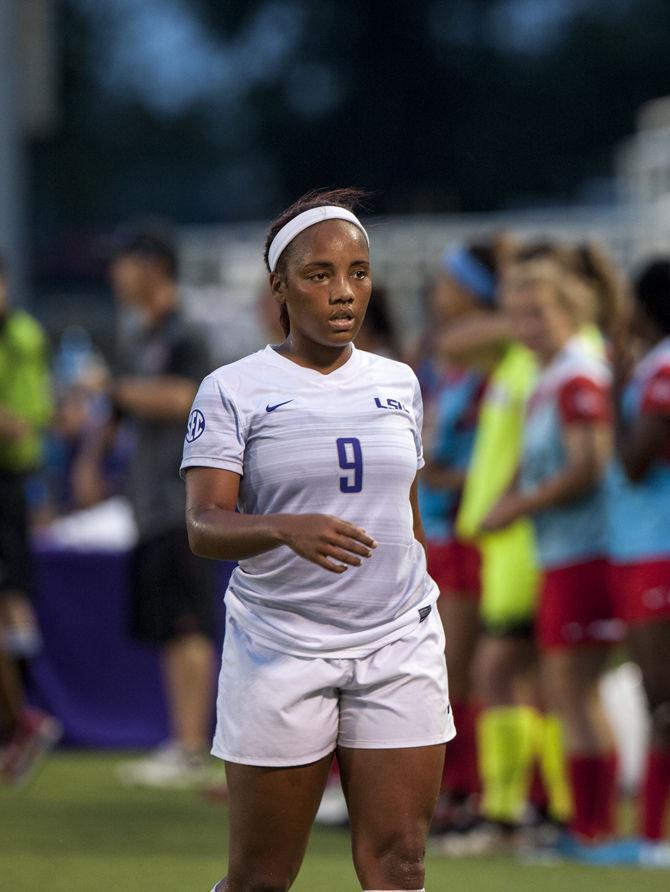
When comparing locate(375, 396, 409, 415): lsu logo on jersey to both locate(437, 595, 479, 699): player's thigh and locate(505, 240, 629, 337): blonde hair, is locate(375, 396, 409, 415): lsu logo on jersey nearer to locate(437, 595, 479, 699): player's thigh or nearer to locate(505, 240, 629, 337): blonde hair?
locate(505, 240, 629, 337): blonde hair

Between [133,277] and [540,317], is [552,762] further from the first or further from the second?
[133,277]

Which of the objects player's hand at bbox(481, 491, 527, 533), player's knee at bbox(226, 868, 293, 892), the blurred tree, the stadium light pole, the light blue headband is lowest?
player's knee at bbox(226, 868, 293, 892)

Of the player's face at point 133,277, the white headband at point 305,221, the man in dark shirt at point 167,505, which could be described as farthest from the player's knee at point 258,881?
the player's face at point 133,277

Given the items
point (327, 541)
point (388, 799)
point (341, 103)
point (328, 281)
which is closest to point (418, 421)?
point (328, 281)

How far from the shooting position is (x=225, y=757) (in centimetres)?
396

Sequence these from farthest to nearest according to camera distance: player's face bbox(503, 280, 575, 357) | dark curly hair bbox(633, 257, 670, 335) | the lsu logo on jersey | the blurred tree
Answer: the blurred tree → player's face bbox(503, 280, 575, 357) → dark curly hair bbox(633, 257, 670, 335) → the lsu logo on jersey

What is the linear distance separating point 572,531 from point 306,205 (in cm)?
281

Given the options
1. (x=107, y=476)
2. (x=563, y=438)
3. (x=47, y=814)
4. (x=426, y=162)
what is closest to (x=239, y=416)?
(x=563, y=438)

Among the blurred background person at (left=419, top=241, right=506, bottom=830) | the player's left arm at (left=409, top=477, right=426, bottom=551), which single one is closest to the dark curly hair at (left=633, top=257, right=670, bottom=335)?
the blurred background person at (left=419, top=241, right=506, bottom=830)

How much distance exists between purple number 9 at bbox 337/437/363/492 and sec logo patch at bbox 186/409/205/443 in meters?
0.28

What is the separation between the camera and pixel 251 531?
12.2 ft

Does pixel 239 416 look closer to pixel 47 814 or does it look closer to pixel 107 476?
pixel 47 814

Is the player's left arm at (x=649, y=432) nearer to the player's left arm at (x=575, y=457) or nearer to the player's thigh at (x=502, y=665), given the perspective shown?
the player's left arm at (x=575, y=457)

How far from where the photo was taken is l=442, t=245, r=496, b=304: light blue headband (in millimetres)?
7340
